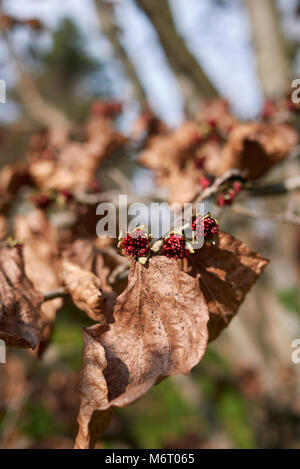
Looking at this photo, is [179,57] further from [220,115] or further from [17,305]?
[17,305]

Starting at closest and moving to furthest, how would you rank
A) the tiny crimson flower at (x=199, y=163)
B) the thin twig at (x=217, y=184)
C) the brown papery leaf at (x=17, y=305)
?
1. the brown papery leaf at (x=17, y=305)
2. the thin twig at (x=217, y=184)
3. the tiny crimson flower at (x=199, y=163)

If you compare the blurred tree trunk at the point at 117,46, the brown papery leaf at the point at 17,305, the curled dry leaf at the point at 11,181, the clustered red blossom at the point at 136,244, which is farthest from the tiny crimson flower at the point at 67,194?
the blurred tree trunk at the point at 117,46

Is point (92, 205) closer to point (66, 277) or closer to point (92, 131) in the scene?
point (66, 277)

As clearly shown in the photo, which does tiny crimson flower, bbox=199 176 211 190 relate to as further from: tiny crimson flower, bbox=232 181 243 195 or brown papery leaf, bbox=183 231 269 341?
brown papery leaf, bbox=183 231 269 341

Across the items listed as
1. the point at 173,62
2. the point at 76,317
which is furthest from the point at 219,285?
the point at 76,317

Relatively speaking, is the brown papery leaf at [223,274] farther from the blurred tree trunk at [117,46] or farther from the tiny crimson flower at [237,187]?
the blurred tree trunk at [117,46]
